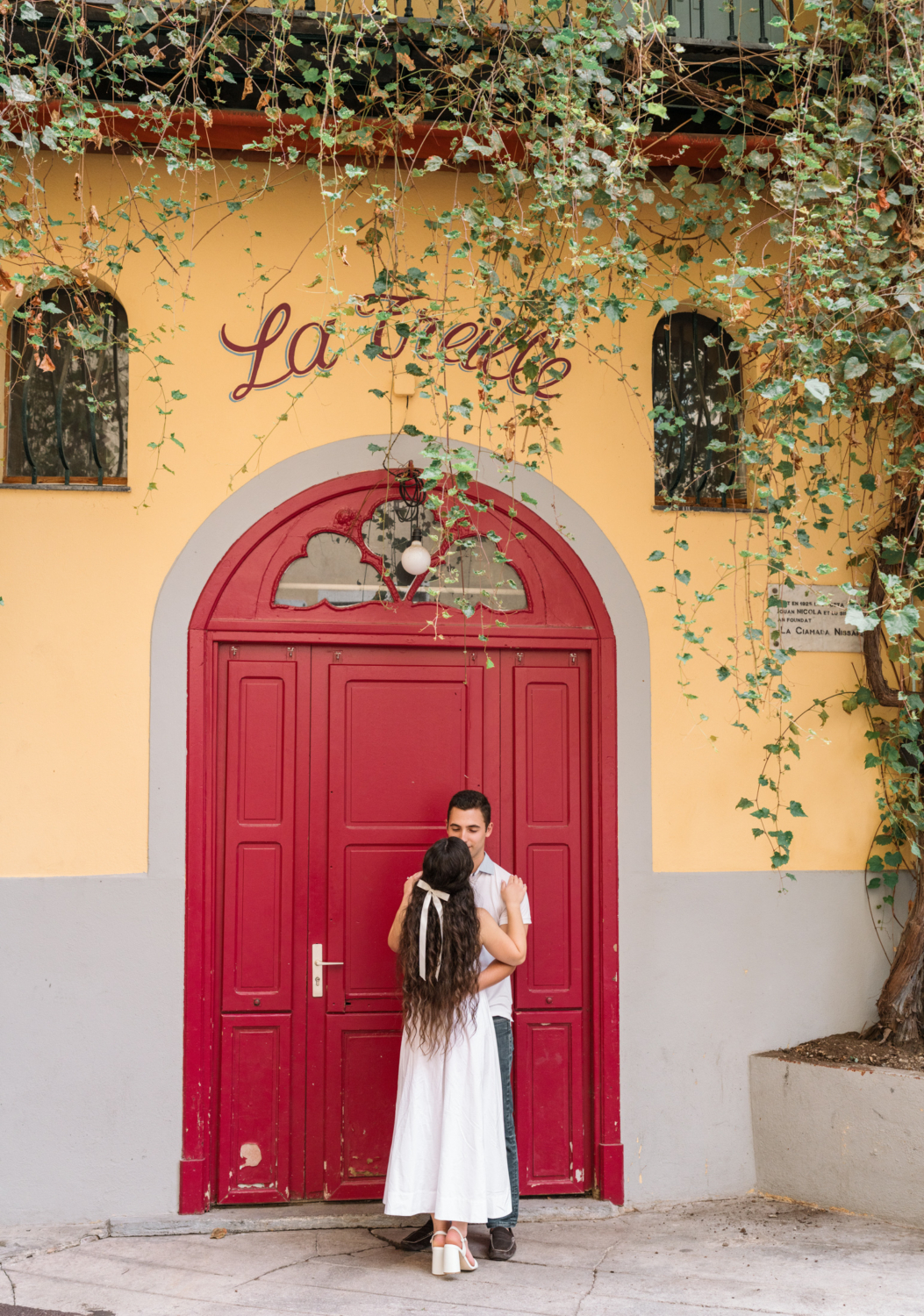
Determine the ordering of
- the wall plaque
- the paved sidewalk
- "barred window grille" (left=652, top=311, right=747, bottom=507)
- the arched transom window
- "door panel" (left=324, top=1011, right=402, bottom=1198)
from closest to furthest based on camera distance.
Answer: the paved sidewalk
"door panel" (left=324, top=1011, right=402, bottom=1198)
the arched transom window
the wall plaque
"barred window grille" (left=652, top=311, right=747, bottom=507)

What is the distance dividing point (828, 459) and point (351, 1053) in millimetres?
3635

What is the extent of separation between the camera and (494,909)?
4.66 m

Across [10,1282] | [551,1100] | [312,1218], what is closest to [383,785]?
[551,1100]

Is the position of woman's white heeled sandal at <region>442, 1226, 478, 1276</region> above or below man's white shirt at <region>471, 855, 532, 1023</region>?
below

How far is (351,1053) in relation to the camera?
5.04 meters

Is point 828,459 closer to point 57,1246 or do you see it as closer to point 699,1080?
point 699,1080

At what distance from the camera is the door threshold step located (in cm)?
468

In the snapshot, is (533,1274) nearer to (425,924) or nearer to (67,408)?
(425,924)

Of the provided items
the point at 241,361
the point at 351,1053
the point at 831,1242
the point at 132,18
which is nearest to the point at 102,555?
the point at 241,361

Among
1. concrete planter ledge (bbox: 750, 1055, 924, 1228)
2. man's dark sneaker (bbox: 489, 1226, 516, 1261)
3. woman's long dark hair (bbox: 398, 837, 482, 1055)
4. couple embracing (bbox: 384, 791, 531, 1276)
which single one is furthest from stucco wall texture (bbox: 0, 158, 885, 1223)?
woman's long dark hair (bbox: 398, 837, 482, 1055)

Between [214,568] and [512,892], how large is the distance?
1.97 metres

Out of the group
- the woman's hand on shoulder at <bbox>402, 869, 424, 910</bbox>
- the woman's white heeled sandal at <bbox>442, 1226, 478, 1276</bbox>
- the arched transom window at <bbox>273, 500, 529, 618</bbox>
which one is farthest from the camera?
the arched transom window at <bbox>273, 500, 529, 618</bbox>

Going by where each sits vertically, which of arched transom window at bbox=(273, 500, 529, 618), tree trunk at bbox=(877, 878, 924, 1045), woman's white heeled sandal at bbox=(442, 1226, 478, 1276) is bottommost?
woman's white heeled sandal at bbox=(442, 1226, 478, 1276)

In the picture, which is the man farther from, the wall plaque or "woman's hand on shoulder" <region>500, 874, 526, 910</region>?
the wall plaque
